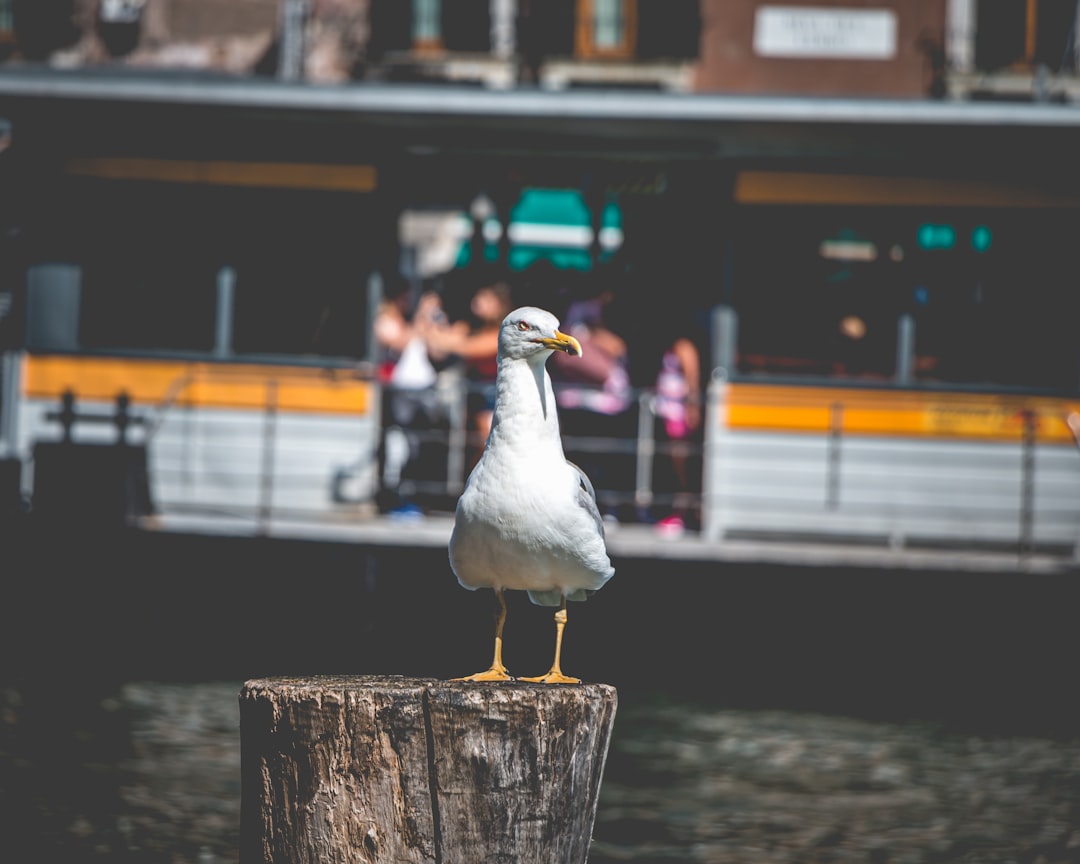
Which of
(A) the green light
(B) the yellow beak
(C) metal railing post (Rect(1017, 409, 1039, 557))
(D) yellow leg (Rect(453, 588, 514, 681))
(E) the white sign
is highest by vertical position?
(E) the white sign

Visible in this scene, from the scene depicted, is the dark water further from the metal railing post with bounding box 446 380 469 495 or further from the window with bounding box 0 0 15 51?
the window with bounding box 0 0 15 51

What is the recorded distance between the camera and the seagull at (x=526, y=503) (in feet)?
14.7

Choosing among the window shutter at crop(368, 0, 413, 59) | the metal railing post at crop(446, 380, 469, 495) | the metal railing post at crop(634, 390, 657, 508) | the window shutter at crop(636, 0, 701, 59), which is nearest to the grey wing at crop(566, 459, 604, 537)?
the metal railing post at crop(634, 390, 657, 508)

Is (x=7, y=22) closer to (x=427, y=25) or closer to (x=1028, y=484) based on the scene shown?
(x=427, y=25)

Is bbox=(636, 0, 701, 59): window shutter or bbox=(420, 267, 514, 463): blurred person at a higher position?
bbox=(636, 0, 701, 59): window shutter

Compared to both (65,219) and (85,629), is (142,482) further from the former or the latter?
(65,219)

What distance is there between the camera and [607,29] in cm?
1661

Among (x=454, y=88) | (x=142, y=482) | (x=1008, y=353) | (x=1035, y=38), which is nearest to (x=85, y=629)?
(x=142, y=482)

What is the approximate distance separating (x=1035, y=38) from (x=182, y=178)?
8102 millimetres

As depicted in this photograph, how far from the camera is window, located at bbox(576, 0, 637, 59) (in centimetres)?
1655

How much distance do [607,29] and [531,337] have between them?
12.6 m

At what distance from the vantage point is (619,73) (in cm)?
1647

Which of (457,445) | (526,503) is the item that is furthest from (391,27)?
(526,503)

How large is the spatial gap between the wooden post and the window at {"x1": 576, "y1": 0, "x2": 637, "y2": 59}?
13.3m
